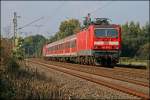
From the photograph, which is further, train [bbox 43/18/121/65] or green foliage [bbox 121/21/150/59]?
green foliage [bbox 121/21/150/59]

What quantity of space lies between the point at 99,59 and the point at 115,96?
19.7 meters

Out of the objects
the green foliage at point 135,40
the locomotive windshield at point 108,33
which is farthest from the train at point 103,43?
the green foliage at point 135,40

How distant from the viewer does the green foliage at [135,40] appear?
7451cm

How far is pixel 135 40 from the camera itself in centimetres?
8219

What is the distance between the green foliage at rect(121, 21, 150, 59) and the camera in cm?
7451

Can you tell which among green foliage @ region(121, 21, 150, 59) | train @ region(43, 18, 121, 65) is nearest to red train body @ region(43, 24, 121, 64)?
train @ region(43, 18, 121, 65)

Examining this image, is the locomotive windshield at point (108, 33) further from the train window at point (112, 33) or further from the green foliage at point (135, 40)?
the green foliage at point (135, 40)

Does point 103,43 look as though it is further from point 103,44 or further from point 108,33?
point 108,33

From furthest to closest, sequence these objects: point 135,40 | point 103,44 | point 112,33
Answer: point 135,40 → point 112,33 → point 103,44

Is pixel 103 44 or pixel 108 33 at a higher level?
pixel 108 33

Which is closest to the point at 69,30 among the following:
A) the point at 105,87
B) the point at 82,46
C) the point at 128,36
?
the point at 128,36

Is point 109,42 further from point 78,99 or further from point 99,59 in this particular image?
point 78,99

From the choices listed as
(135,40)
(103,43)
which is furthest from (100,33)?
(135,40)

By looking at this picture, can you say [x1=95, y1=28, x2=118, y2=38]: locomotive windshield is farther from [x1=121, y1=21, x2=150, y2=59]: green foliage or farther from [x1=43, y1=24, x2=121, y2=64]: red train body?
[x1=121, y1=21, x2=150, y2=59]: green foliage
